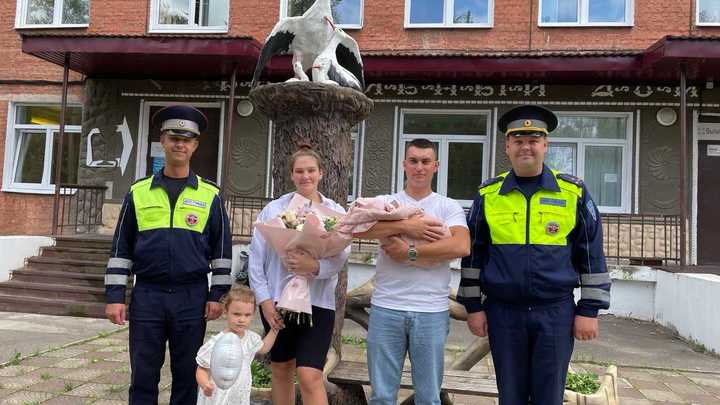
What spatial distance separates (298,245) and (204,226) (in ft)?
2.02

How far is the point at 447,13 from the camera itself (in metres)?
10.8

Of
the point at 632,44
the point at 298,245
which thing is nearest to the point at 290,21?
the point at 298,245

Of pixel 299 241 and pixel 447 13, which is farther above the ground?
pixel 447 13

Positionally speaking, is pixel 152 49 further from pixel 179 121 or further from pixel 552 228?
pixel 552 228

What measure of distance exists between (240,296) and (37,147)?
11.5 m

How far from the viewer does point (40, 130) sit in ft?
39.3

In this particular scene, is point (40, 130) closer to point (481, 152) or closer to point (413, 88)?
point (413, 88)

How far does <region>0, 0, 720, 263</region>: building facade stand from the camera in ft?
31.1

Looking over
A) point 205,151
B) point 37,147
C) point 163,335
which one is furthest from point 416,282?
point 37,147

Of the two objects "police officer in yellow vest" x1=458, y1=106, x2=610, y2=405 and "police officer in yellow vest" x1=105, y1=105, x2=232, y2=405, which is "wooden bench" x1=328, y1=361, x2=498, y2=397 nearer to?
"police officer in yellow vest" x1=458, y1=106, x2=610, y2=405

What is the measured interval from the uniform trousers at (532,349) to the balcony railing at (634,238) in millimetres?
6381

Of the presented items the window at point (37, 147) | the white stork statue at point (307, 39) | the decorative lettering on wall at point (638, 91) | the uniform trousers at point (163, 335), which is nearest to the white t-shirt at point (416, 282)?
the uniform trousers at point (163, 335)

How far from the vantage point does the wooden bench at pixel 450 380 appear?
10.5ft

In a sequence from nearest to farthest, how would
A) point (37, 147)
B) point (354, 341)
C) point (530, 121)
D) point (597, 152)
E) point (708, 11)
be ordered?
point (530, 121) → point (354, 341) → point (708, 11) → point (597, 152) → point (37, 147)
